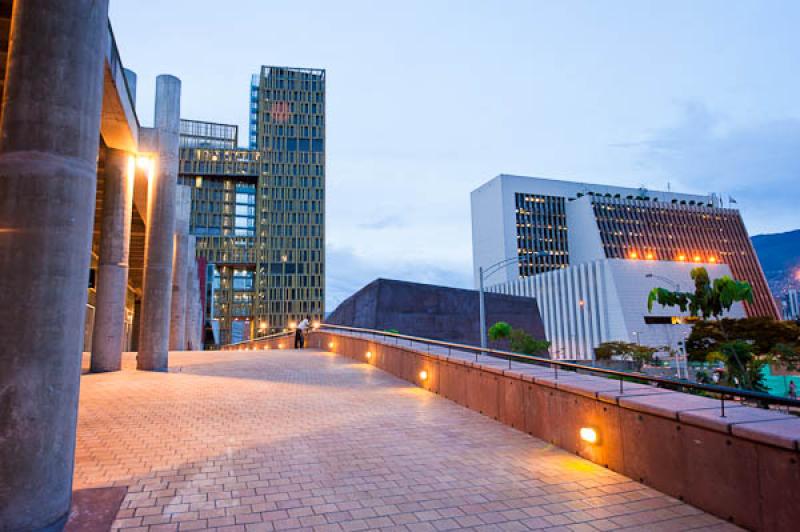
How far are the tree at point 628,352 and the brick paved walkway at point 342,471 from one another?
52.1 meters

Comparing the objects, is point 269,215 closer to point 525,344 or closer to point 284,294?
point 284,294

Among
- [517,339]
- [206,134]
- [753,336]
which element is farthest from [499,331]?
[206,134]

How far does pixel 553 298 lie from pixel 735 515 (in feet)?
297

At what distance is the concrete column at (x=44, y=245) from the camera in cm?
421

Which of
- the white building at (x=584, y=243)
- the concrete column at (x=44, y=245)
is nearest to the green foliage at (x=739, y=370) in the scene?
the concrete column at (x=44, y=245)

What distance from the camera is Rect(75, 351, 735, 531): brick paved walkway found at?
4727 millimetres

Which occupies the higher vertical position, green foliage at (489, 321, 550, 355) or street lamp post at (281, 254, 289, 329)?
street lamp post at (281, 254, 289, 329)

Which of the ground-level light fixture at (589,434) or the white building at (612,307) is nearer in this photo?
the ground-level light fixture at (589,434)

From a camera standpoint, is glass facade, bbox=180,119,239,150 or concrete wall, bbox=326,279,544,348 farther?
glass facade, bbox=180,119,239,150

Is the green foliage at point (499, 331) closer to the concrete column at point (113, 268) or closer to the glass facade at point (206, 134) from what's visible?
the concrete column at point (113, 268)

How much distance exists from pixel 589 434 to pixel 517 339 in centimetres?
3290

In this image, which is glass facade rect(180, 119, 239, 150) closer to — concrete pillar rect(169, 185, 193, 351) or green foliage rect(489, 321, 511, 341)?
concrete pillar rect(169, 185, 193, 351)

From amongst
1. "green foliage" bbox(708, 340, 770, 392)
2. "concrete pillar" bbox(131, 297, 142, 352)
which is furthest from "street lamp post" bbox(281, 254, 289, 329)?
"green foliage" bbox(708, 340, 770, 392)

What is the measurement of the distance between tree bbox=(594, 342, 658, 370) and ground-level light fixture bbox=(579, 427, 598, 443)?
53029mm
